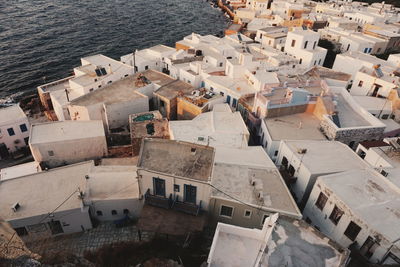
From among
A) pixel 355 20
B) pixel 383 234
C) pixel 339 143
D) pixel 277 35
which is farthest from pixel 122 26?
pixel 383 234

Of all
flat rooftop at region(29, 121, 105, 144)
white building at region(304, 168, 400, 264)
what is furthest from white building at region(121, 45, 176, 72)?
white building at region(304, 168, 400, 264)

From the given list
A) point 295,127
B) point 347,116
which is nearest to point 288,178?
point 295,127

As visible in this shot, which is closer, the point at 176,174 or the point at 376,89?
the point at 176,174

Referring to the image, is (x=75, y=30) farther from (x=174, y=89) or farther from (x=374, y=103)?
(x=374, y=103)

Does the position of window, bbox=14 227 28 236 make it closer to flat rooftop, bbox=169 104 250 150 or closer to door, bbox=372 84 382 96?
flat rooftop, bbox=169 104 250 150

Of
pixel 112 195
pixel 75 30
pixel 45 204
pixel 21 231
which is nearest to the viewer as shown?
pixel 21 231

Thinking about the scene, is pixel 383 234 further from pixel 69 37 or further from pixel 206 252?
pixel 69 37
